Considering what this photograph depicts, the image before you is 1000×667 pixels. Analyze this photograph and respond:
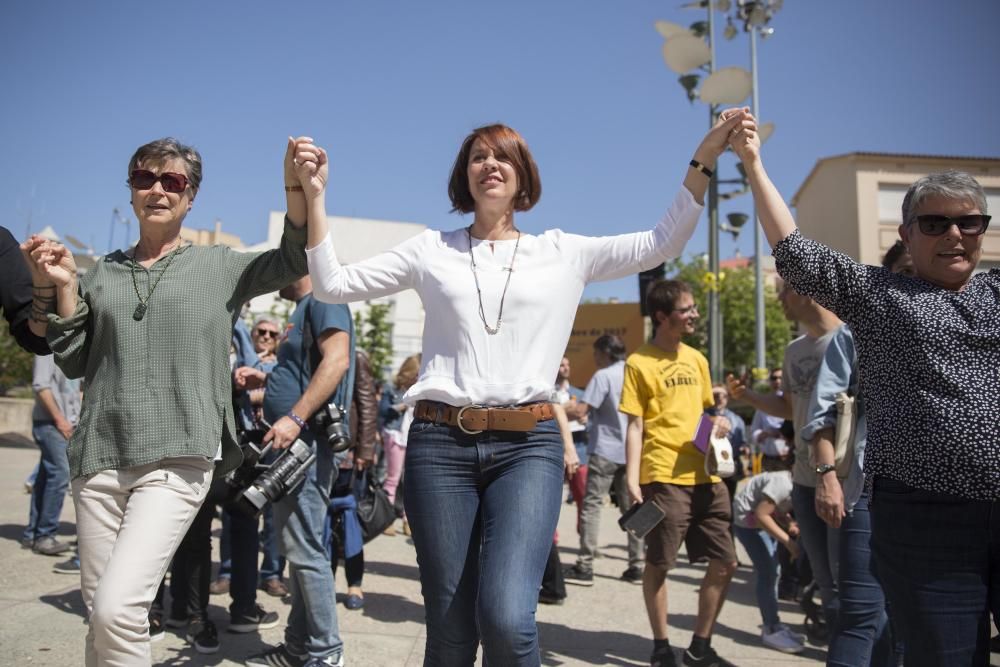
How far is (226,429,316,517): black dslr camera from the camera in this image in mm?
3854

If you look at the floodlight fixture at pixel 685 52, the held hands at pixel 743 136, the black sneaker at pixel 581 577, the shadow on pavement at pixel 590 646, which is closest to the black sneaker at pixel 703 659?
the shadow on pavement at pixel 590 646

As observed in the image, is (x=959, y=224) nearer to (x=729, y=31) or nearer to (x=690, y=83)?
(x=690, y=83)

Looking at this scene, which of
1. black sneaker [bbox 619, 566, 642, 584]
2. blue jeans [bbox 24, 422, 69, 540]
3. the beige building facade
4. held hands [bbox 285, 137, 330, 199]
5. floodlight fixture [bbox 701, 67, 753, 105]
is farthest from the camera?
the beige building facade

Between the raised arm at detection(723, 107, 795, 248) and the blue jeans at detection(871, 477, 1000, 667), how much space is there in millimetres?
845

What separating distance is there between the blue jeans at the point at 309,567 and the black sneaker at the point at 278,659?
0.11 feet

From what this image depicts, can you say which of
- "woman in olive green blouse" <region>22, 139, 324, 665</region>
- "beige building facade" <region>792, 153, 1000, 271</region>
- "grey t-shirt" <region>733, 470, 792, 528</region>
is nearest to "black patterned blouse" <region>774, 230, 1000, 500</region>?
"woman in olive green blouse" <region>22, 139, 324, 665</region>

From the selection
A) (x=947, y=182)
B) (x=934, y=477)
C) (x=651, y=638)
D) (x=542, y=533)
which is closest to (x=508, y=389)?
(x=542, y=533)

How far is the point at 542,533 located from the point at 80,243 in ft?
231

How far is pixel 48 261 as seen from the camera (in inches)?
114

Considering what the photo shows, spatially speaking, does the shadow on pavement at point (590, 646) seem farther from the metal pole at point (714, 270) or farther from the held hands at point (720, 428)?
the metal pole at point (714, 270)

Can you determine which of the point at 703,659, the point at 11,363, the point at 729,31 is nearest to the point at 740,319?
the point at 729,31

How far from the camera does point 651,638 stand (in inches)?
Answer: 215

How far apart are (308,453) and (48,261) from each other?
1575 mm

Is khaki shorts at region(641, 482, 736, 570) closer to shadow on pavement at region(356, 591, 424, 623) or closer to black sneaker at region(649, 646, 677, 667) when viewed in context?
black sneaker at region(649, 646, 677, 667)
